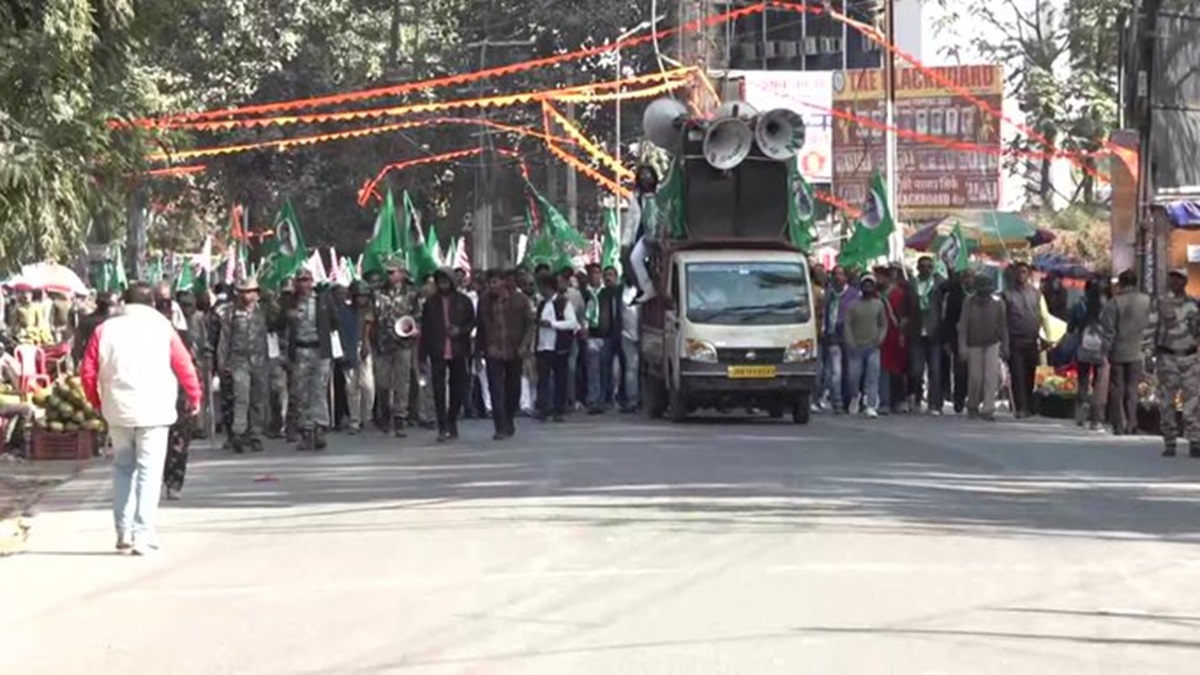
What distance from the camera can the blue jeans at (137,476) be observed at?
42.1 ft

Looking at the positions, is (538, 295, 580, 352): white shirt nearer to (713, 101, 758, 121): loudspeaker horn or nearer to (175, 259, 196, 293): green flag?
(713, 101, 758, 121): loudspeaker horn

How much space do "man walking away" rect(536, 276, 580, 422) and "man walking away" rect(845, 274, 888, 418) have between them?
3474 mm

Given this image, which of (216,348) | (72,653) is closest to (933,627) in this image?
(72,653)

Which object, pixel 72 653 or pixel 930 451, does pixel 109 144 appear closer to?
pixel 72 653

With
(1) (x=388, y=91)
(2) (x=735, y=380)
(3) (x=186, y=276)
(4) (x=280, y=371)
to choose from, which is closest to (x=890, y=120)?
(1) (x=388, y=91)

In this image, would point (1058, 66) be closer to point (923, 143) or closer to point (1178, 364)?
point (923, 143)

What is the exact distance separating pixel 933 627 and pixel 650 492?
6185mm

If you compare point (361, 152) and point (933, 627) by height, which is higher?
point (361, 152)

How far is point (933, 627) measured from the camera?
965 centimetres

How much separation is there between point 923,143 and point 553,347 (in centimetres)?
2798

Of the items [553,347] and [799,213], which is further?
[799,213]

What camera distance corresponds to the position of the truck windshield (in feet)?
80.0

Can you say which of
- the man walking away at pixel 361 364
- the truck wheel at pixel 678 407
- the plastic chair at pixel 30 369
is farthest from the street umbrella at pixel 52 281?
the truck wheel at pixel 678 407

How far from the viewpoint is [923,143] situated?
51.8 metres
